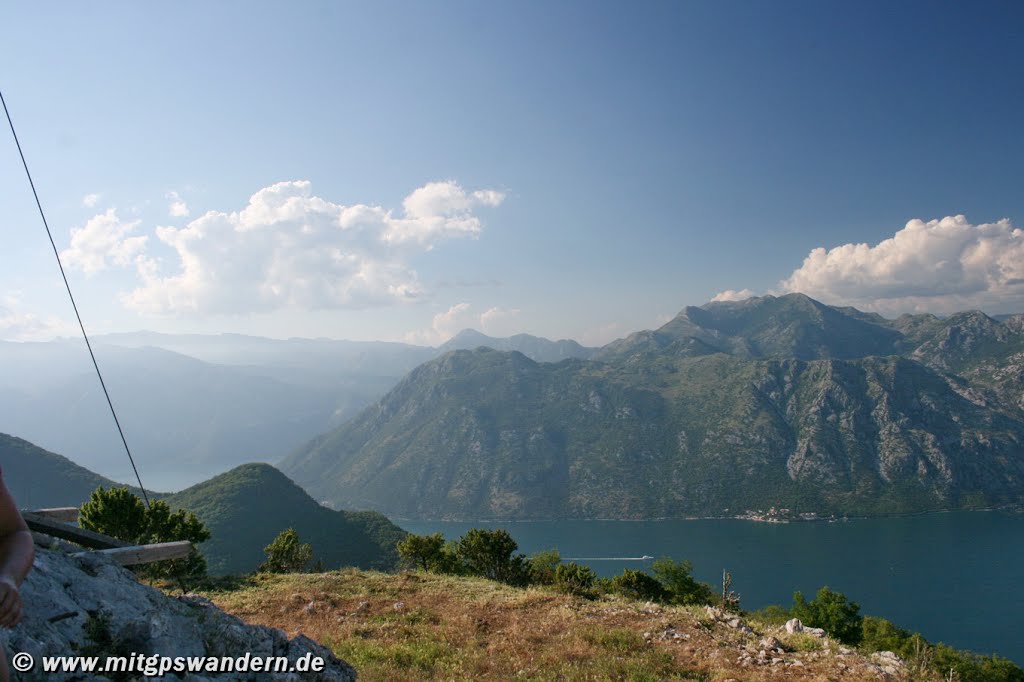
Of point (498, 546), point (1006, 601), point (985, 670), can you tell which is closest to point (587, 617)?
point (498, 546)

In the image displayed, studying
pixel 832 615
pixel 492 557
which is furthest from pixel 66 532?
pixel 832 615

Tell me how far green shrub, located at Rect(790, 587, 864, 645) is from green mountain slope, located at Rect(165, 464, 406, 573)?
86.3 meters

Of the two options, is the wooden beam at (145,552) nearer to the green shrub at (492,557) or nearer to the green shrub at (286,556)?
the green shrub at (286,556)

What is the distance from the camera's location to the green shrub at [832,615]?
7761 cm

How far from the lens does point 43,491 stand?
174 m

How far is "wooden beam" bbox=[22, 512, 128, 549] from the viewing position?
31.7 ft

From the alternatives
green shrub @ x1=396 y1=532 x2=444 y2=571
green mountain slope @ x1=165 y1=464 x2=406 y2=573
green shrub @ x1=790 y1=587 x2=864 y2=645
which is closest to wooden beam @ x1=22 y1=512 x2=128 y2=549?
green shrub @ x1=396 y1=532 x2=444 y2=571

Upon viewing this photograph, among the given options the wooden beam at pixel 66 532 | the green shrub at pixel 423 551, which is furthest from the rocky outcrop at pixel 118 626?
the green shrub at pixel 423 551

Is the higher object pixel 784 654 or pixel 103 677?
pixel 103 677

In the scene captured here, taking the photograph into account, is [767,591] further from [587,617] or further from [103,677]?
[103,677]

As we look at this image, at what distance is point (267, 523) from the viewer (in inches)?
6004

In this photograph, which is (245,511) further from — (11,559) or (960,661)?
(11,559)

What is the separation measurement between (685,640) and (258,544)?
153 meters

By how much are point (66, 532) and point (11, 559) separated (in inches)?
346
